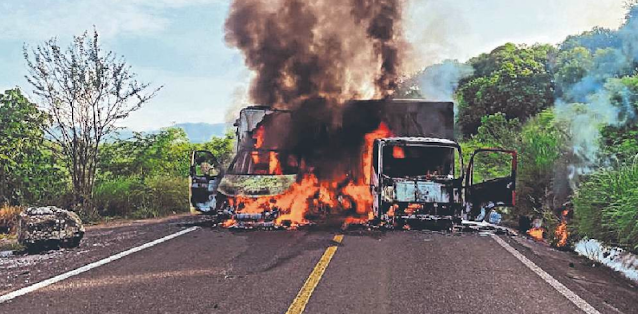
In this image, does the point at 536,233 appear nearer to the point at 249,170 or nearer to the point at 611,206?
the point at 611,206

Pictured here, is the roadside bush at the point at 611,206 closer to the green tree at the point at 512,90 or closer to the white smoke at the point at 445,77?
the green tree at the point at 512,90

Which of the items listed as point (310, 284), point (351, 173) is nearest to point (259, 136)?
point (351, 173)

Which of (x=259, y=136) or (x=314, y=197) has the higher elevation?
(x=259, y=136)

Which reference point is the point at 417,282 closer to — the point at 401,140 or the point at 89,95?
the point at 401,140

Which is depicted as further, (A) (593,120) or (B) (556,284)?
(A) (593,120)

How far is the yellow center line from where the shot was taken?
17.2ft

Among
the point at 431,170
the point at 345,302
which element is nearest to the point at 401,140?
the point at 431,170

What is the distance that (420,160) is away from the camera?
12.9 metres

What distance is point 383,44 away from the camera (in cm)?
1912

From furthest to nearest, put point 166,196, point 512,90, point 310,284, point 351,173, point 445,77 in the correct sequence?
1. point 445,77
2. point 512,90
3. point 166,196
4. point 351,173
5. point 310,284

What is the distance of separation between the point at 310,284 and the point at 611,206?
224 inches

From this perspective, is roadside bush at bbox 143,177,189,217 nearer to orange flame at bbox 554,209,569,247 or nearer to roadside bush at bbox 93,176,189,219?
roadside bush at bbox 93,176,189,219

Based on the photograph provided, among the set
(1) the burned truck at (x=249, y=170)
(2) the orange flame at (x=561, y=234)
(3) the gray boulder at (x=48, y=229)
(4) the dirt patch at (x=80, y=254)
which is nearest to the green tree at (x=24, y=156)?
(4) the dirt patch at (x=80, y=254)

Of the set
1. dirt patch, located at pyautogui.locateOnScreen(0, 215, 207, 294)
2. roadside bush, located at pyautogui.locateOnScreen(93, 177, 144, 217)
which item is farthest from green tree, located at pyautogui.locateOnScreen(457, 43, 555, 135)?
dirt patch, located at pyautogui.locateOnScreen(0, 215, 207, 294)
